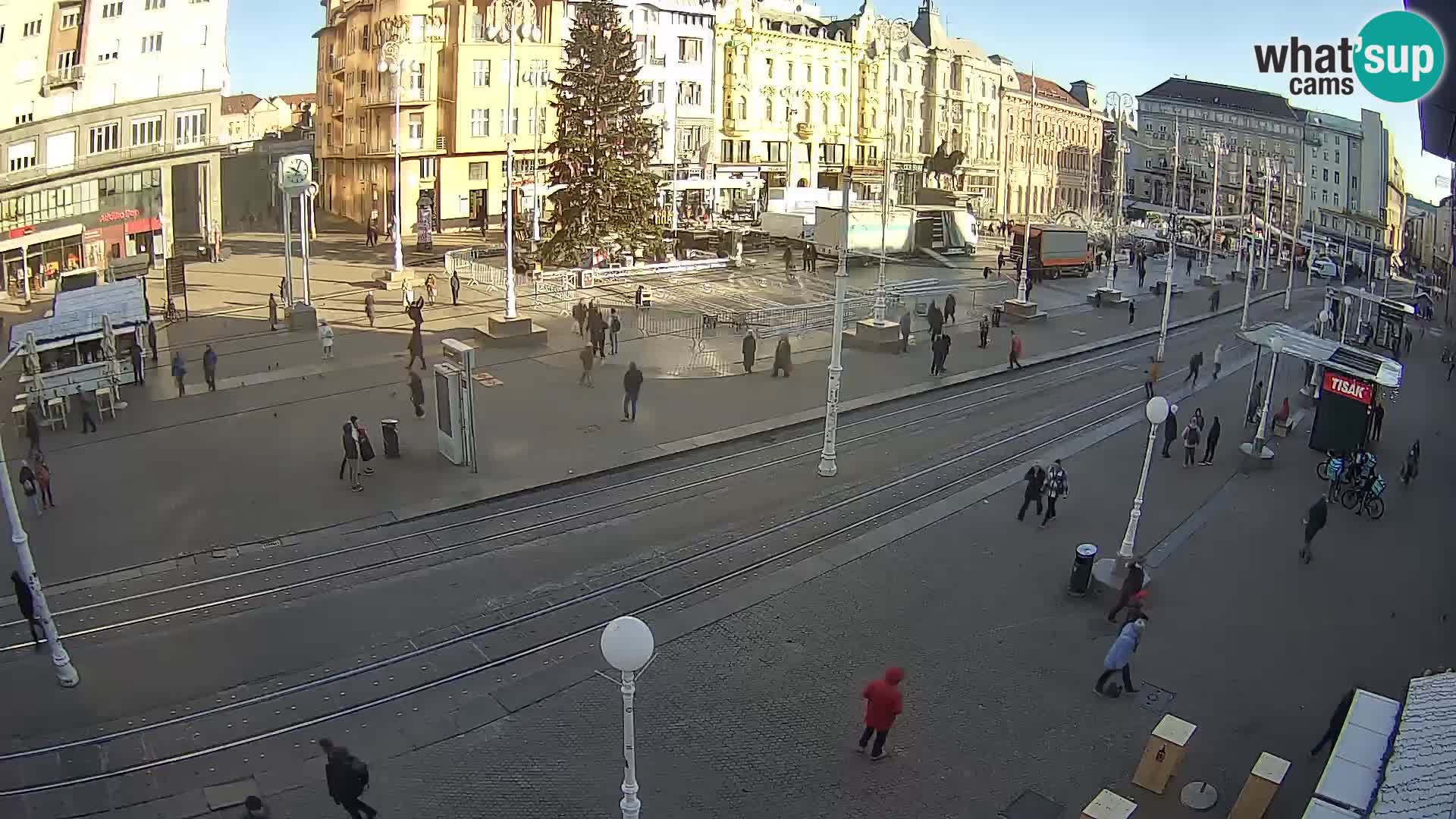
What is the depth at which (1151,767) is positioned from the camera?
10758mm

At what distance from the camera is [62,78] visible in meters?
36.6

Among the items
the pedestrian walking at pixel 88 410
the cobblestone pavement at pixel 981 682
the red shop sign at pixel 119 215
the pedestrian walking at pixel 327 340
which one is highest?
the red shop sign at pixel 119 215

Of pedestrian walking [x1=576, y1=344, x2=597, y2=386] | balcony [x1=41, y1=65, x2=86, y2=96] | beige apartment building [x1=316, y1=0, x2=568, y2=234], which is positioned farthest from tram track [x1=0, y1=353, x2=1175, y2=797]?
beige apartment building [x1=316, y1=0, x2=568, y2=234]

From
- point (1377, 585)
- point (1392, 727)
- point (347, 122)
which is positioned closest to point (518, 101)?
point (347, 122)

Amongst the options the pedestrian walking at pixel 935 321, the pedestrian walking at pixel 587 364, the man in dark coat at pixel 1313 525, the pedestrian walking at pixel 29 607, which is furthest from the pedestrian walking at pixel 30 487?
the pedestrian walking at pixel 935 321

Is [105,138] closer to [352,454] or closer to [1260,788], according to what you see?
[352,454]

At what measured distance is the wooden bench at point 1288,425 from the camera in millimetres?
25203

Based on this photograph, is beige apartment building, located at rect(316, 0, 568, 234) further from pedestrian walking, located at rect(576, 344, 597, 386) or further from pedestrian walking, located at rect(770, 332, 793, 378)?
pedestrian walking, located at rect(576, 344, 597, 386)

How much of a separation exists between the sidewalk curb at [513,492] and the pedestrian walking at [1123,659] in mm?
10119

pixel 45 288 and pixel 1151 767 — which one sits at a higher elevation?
pixel 45 288

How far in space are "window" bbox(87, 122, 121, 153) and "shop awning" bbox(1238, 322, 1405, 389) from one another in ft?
125

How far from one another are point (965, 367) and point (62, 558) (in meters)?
22.7

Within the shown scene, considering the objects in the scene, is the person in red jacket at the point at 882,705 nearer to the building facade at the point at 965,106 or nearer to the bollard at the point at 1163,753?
the bollard at the point at 1163,753

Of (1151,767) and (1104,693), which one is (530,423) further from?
(1151,767)
